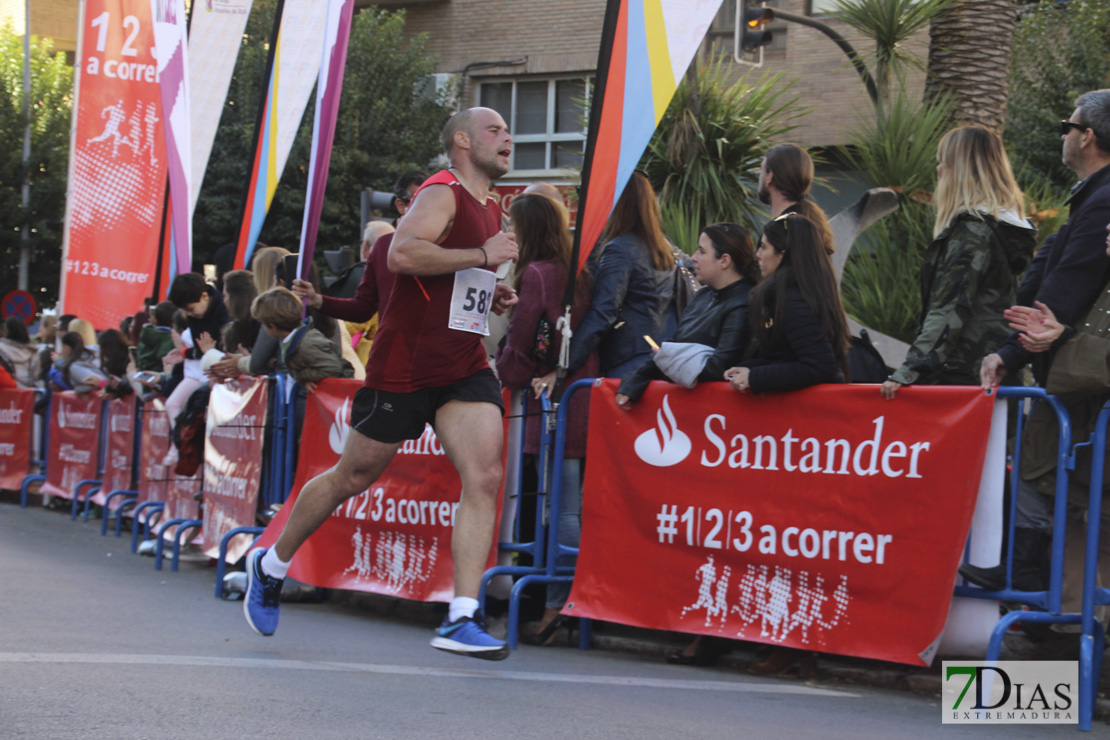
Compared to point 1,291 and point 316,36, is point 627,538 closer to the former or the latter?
point 316,36

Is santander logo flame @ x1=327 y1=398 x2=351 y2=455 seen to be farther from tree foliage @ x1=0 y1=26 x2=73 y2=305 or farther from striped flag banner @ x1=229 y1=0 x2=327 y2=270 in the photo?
tree foliage @ x1=0 y1=26 x2=73 y2=305

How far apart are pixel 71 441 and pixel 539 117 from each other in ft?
48.5

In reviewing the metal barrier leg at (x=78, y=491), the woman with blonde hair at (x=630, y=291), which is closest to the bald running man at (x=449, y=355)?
the woman with blonde hair at (x=630, y=291)

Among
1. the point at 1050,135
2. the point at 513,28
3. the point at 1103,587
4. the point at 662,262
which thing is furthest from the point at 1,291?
the point at 1103,587

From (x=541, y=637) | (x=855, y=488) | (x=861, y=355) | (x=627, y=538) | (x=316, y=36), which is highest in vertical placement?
(x=316, y=36)

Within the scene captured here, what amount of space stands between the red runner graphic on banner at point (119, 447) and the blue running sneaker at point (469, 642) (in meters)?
7.13

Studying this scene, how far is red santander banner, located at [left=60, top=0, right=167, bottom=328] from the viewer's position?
12562 mm

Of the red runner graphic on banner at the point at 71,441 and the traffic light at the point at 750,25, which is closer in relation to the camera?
the red runner graphic on banner at the point at 71,441

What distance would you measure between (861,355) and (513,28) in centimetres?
2113

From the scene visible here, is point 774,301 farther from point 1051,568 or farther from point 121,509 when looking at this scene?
point 121,509

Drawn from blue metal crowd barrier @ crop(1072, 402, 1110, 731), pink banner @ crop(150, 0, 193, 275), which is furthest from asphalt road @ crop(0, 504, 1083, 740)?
pink banner @ crop(150, 0, 193, 275)

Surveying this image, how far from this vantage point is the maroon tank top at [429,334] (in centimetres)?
511

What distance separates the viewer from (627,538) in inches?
231

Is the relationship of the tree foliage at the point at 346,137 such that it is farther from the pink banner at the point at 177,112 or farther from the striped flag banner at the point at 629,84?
the striped flag banner at the point at 629,84
